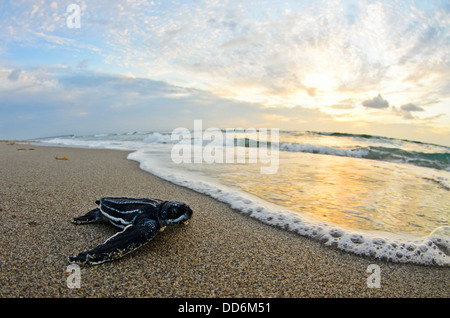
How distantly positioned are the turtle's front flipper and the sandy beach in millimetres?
68

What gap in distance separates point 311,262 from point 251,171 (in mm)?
4378

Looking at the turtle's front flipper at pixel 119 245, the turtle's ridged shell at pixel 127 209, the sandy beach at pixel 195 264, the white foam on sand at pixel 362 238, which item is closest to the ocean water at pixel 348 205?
the white foam on sand at pixel 362 238

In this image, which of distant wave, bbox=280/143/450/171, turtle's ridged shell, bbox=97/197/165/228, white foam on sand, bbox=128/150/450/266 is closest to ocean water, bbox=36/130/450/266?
white foam on sand, bbox=128/150/450/266

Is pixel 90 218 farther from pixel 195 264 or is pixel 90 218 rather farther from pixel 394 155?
pixel 394 155

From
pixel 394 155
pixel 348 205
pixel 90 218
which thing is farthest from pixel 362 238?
pixel 394 155

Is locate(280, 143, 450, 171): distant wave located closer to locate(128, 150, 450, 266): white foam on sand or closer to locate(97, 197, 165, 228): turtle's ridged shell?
locate(128, 150, 450, 266): white foam on sand

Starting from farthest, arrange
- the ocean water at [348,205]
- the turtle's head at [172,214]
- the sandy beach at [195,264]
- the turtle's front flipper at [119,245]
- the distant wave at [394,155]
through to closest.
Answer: the distant wave at [394,155] → the ocean water at [348,205] → the turtle's head at [172,214] → the turtle's front flipper at [119,245] → the sandy beach at [195,264]

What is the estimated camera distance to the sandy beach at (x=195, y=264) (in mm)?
1755

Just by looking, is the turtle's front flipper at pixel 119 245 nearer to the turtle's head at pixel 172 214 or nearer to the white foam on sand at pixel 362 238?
the turtle's head at pixel 172 214

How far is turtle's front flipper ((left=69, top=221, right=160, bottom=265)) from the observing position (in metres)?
1.94

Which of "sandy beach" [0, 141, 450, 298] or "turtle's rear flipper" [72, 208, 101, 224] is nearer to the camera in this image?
"sandy beach" [0, 141, 450, 298]

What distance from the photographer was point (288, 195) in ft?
14.2

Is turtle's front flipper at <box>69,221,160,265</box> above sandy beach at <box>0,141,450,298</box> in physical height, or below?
above
